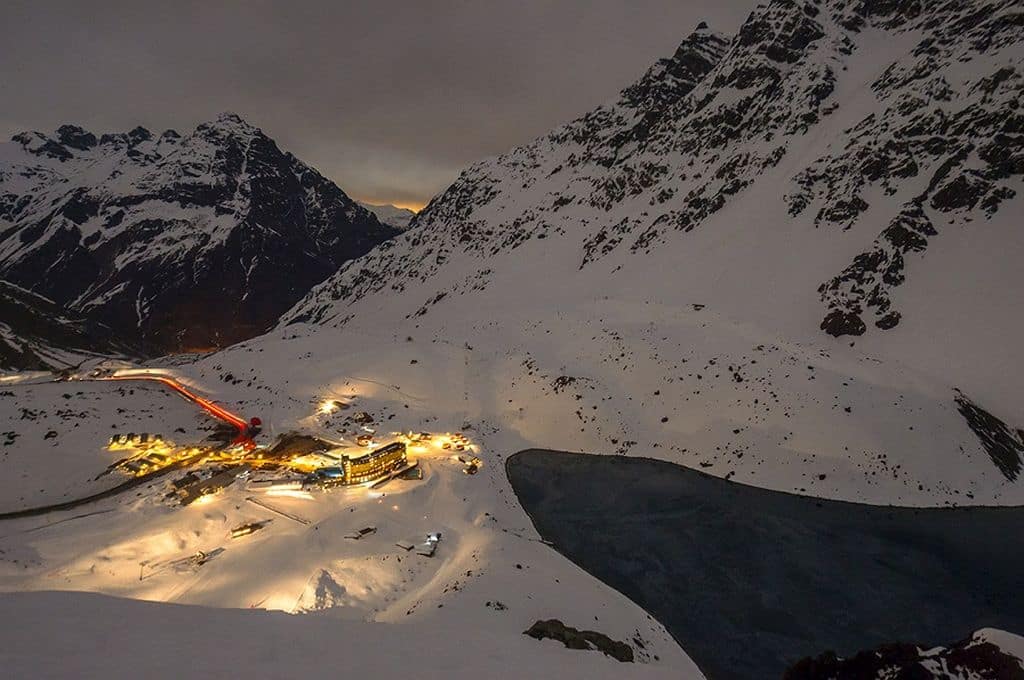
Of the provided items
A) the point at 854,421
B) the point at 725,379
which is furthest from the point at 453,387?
the point at 854,421

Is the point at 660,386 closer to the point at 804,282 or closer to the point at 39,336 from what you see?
the point at 804,282

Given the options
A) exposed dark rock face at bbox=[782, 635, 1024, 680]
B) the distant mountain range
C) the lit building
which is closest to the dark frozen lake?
exposed dark rock face at bbox=[782, 635, 1024, 680]

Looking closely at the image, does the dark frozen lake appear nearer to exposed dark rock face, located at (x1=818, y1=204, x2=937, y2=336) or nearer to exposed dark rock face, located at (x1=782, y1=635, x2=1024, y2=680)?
exposed dark rock face, located at (x1=782, y1=635, x2=1024, y2=680)

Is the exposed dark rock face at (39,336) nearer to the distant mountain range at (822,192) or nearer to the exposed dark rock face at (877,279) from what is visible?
the distant mountain range at (822,192)

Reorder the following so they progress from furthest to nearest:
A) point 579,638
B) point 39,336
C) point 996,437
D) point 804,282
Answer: point 39,336 < point 804,282 < point 996,437 < point 579,638

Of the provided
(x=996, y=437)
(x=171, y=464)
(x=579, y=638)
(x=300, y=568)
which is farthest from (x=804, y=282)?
(x=171, y=464)
